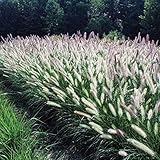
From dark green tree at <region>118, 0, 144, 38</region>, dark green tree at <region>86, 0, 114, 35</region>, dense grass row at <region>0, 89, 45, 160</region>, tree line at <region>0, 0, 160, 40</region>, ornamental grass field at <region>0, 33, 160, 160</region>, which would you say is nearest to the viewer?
ornamental grass field at <region>0, 33, 160, 160</region>

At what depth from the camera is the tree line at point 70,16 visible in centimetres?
2564

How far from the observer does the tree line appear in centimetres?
2564

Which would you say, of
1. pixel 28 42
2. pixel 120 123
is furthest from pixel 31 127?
pixel 28 42

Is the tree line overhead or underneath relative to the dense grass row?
underneath

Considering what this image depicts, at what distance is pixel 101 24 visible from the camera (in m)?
25.8

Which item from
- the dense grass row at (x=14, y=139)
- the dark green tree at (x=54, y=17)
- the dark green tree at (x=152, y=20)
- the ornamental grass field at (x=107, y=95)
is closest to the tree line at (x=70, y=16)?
the dark green tree at (x=54, y=17)

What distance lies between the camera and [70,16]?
29.5 meters

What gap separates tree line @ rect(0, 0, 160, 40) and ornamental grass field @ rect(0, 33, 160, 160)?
15.6m

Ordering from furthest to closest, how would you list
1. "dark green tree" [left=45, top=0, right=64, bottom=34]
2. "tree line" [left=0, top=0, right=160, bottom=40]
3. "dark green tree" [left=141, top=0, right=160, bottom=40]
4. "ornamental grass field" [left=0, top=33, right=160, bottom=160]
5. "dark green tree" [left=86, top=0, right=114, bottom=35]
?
1. "dark green tree" [left=45, top=0, right=64, bottom=34]
2. "dark green tree" [left=86, top=0, right=114, bottom=35]
3. "tree line" [left=0, top=0, right=160, bottom=40]
4. "dark green tree" [left=141, top=0, right=160, bottom=40]
5. "ornamental grass field" [left=0, top=33, right=160, bottom=160]

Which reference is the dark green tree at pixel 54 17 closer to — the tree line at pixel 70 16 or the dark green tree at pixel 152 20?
the tree line at pixel 70 16

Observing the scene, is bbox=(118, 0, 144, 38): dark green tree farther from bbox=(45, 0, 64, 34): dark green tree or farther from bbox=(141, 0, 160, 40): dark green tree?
bbox=(45, 0, 64, 34): dark green tree

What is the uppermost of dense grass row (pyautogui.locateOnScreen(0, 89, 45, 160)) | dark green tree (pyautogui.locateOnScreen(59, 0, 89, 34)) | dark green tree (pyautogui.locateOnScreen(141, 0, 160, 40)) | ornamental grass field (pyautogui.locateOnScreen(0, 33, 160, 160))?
ornamental grass field (pyautogui.locateOnScreen(0, 33, 160, 160))

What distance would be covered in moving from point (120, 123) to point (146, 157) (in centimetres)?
53

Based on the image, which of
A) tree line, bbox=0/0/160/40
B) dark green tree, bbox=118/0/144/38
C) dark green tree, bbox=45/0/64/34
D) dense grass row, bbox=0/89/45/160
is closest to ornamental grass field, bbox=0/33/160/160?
dense grass row, bbox=0/89/45/160
